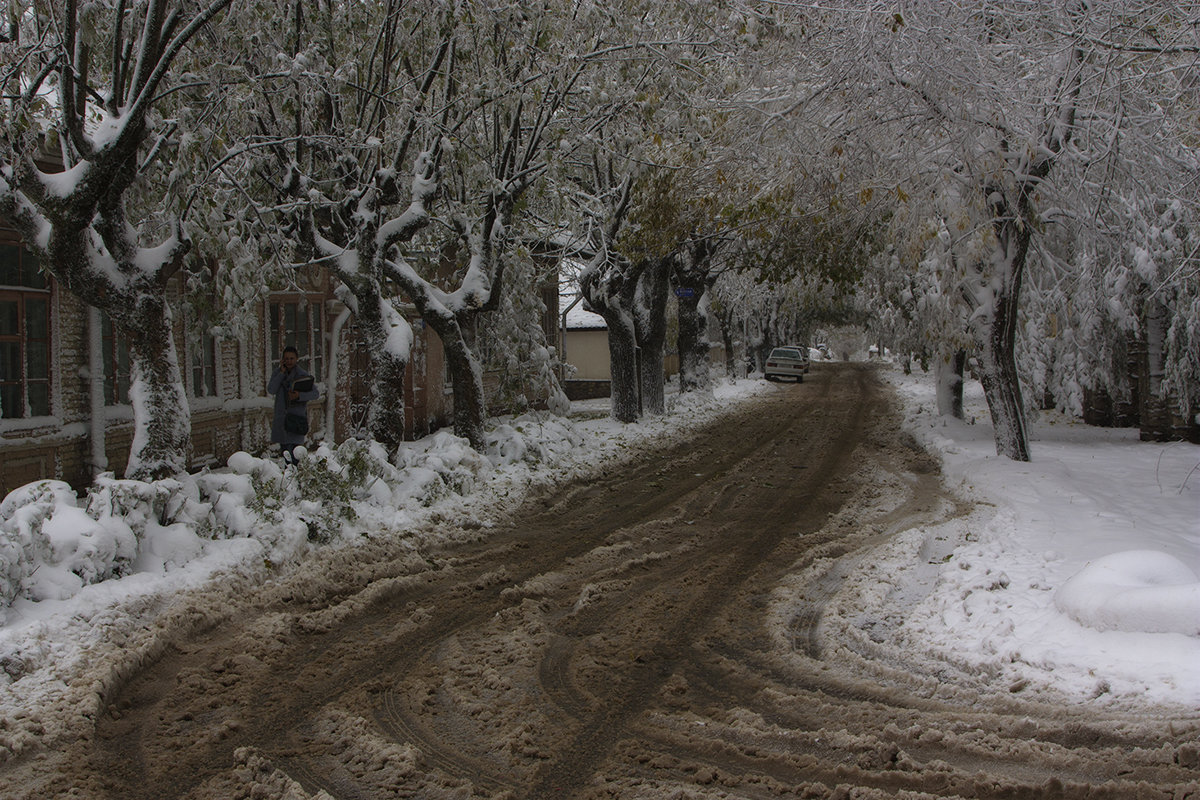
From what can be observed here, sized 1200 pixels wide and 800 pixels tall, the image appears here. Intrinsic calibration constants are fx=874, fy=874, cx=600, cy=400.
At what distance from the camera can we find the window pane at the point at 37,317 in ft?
31.7

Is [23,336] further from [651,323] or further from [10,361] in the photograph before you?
[651,323]

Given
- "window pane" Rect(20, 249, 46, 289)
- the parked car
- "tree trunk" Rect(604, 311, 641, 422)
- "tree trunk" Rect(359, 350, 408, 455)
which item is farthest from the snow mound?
the parked car

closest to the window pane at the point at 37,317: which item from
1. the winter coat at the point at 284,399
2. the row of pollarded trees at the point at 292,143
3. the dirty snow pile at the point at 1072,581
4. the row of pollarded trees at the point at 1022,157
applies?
the row of pollarded trees at the point at 292,143

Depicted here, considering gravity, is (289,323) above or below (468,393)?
above

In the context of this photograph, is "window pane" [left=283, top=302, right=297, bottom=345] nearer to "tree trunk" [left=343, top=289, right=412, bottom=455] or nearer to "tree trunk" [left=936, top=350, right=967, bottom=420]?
"tree trunk" [left=343, top=289, right=412, bottom=455]

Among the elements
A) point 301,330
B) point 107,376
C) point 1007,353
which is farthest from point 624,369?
point 107,376

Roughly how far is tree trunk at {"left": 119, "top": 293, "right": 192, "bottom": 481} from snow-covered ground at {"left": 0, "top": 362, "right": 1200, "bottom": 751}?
0.38 meters

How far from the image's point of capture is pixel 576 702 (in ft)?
15.1

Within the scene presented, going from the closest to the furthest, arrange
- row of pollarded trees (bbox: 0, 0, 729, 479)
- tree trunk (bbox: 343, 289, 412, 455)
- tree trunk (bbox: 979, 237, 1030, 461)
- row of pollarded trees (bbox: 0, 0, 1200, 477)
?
row of pollarded trees (bbox: 0, 0, 729, 479), row of pollarded trees (bbox: 0, 0, 1200, 477), tree trunk (bbox: 343, 289, 412, 455), tree trunk (bbox: 979, 237, 1030, 461)

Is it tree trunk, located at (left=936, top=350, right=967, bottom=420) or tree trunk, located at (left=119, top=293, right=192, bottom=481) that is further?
tree trunk, located at (left=936, top=350, right=967, bottom=420)

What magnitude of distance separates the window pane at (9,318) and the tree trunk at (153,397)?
10.2 feet

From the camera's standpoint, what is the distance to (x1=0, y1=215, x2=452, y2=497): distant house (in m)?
9.41

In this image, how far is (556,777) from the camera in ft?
12.5

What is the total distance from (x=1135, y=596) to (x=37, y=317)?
35.2 feet
